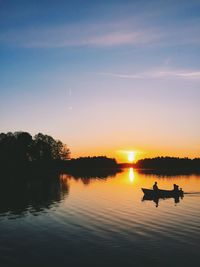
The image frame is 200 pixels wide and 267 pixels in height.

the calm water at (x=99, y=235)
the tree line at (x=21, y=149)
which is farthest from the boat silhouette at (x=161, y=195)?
the tree line at (x=21, y=149)

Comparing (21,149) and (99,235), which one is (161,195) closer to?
(99,235)

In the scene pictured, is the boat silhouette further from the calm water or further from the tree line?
the tree line

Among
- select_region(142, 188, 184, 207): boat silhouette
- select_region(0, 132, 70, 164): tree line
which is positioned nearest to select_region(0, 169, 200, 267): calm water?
select_region(142, 188, 184, 207): boat silhouette

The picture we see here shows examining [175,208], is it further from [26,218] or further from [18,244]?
[18,244]

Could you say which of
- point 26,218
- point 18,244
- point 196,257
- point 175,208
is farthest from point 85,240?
point 175,208

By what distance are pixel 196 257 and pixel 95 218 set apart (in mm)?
20945

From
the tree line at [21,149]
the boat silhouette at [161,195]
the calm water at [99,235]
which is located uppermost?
the tree line at [21,149]

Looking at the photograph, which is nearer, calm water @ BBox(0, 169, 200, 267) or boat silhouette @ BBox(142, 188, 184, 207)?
calm water @ BBox(0, 169, 200, 267)

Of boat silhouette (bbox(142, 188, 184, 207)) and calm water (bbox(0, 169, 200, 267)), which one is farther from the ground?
boat silhouette (bbox(142, 188, 184, 207))

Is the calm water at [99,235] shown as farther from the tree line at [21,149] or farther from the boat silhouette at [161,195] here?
the tree line at [21,149]

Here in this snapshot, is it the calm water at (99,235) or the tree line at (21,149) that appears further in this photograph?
the tree line at (21,149)

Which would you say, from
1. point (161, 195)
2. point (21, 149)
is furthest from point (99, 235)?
point (21, 149)

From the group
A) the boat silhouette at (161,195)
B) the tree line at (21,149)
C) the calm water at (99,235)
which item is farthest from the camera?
the tree line at (21,149)

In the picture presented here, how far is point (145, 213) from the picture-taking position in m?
51.6
